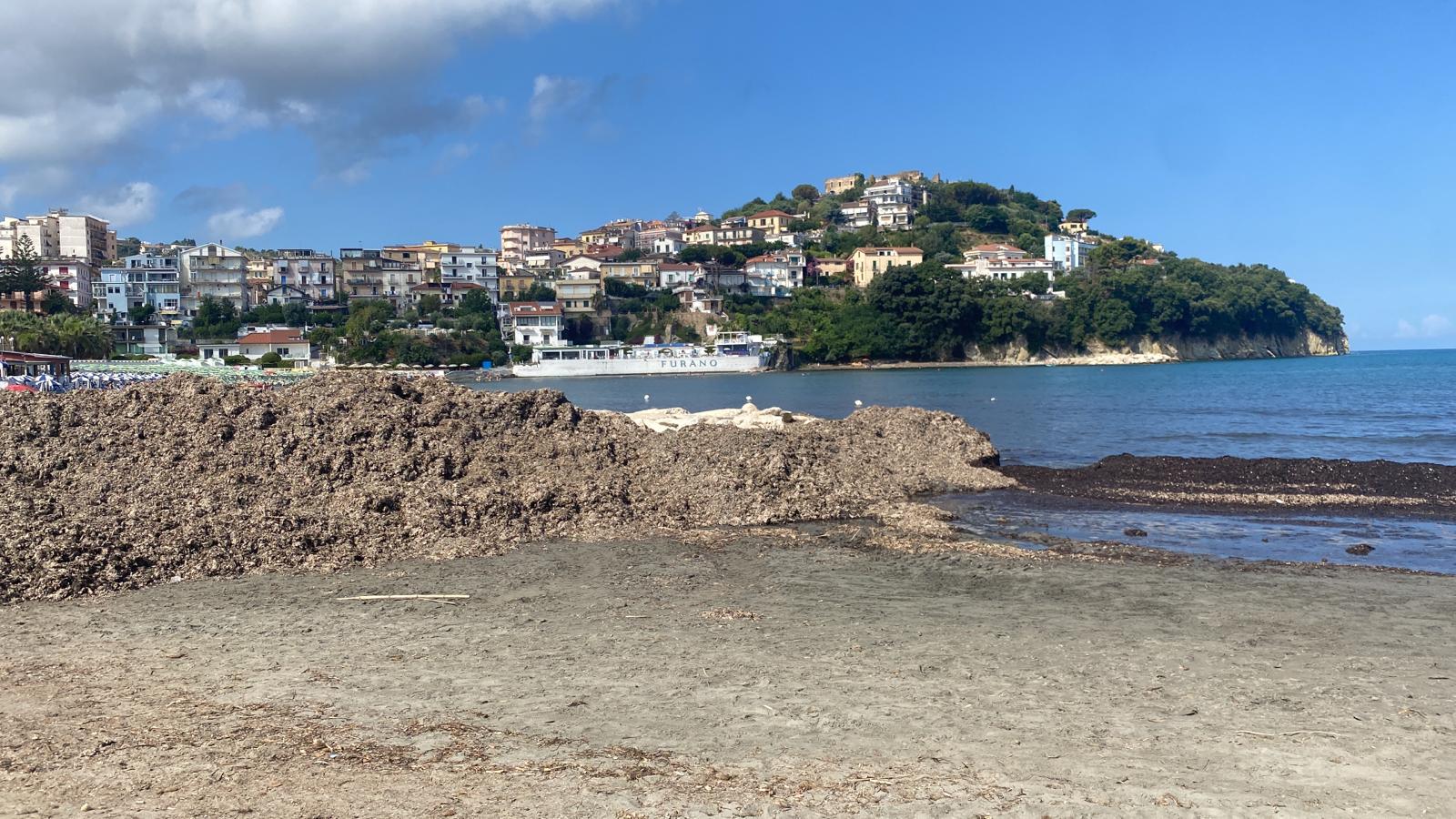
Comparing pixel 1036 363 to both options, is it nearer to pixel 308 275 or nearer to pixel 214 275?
pixel 308 275

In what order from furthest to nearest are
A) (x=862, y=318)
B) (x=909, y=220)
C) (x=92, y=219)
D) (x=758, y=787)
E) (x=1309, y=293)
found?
(x=909, y=220) < (x=1309, y=293) < (x=92, y=219) < (x=862, y=318) < (x=758, y=787)

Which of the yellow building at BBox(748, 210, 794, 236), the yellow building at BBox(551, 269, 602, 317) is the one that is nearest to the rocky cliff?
the yellow building at BBox(551, 269, 602, 317)

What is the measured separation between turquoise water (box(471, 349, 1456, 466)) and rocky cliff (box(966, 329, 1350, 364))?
34396 millimetres

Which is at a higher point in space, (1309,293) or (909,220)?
(909,220)

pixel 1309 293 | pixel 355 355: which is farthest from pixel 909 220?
pixel 355 355

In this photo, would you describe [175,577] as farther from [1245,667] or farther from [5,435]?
[1245,667]

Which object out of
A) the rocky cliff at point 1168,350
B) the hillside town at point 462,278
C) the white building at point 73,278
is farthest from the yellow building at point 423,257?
the rocky cliff at point 1168,350

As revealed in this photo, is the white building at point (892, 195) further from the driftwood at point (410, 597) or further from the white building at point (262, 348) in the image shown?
the driftwood at point (410, 597)

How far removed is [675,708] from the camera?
→ 6645 mm

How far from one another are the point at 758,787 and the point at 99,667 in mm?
4771

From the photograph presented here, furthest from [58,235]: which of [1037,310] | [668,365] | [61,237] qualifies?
[1037,310]

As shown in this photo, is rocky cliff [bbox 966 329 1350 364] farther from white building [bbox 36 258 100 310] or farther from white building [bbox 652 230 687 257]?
white building [bbox 36 258 100 310]

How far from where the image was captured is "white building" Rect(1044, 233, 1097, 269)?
166 meters

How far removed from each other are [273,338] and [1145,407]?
240 ft
